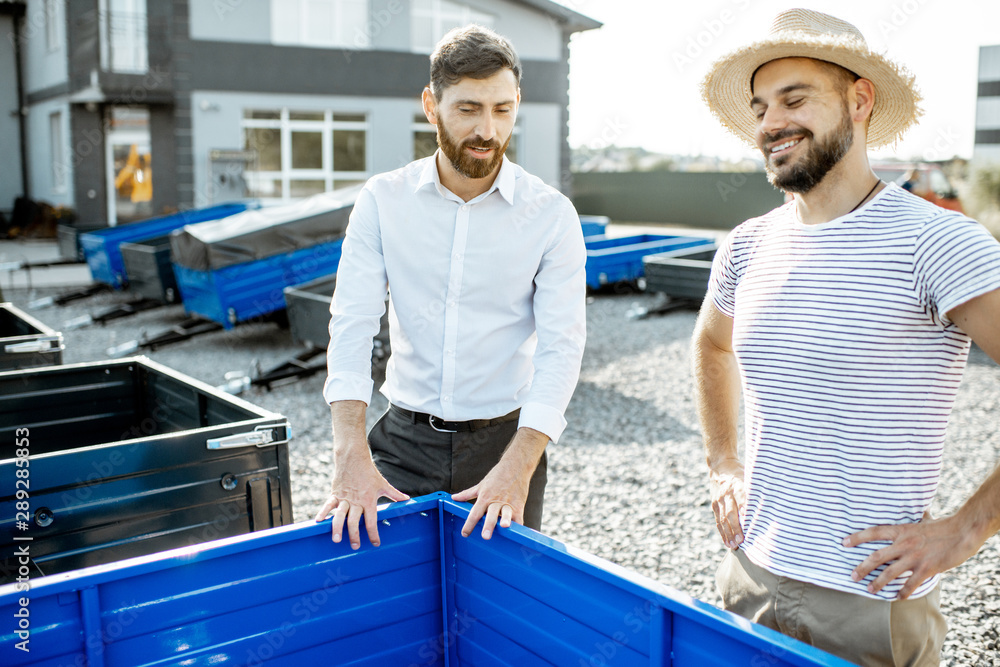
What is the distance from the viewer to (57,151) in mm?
20406

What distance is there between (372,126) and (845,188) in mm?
17239

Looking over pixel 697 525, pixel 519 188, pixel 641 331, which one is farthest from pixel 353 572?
pixel 641 331

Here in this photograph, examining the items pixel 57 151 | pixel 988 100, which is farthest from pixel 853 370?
pixel 988 100

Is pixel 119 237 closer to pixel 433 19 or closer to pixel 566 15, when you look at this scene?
pixel 433 19

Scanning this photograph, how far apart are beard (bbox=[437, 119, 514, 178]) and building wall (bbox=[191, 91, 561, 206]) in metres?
15.5

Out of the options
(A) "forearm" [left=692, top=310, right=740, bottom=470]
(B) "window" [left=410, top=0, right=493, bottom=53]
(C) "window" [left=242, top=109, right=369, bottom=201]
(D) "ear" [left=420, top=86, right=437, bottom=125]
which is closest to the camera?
(A) "forearm" [left=692, top=310, right=740, bottom=470]

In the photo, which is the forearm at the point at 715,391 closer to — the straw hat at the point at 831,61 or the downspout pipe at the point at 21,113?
the straw hat at the point at 831,61

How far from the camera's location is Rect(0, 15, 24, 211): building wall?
70.9 ft

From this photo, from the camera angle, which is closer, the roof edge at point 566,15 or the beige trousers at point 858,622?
the beige trousers at point 858,622

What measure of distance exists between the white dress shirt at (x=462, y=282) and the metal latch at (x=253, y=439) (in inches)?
17.7

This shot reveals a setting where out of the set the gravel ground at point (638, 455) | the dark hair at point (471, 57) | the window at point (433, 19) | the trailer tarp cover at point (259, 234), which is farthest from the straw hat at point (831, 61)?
the window at point (433, 19)

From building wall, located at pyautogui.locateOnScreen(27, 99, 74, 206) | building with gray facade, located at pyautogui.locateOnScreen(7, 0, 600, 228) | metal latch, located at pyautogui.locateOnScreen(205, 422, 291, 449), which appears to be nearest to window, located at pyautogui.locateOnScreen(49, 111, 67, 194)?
building wall, located at pyautogui.locateOnScreen(27, 99, 74, 206)

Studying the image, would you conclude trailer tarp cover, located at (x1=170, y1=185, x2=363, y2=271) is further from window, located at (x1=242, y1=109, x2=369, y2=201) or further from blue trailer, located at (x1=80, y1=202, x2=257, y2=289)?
window, located at (x1=242, y1=109, x2=369, y2=201)

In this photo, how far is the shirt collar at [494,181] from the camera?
2254mm
